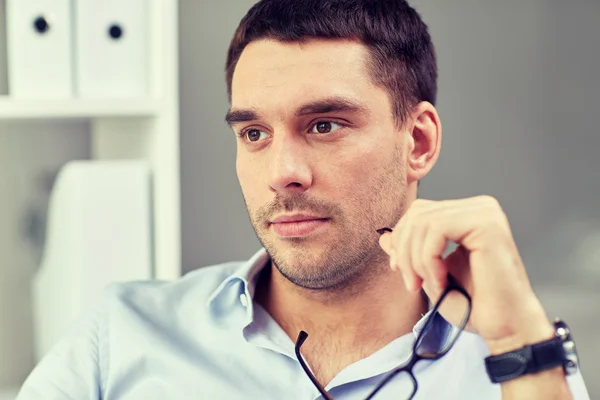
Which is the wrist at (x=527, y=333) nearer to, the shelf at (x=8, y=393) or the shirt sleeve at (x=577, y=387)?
the shirt sleeve at (x=577, y=387)

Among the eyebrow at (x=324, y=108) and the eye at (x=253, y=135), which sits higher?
the eyebrow at (x=324, y=108)

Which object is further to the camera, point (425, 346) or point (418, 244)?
point (425, 346)

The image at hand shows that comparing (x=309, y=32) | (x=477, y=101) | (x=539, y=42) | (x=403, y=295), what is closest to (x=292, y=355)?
(x=403, y=295)

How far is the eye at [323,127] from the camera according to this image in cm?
127

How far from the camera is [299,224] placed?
1237 mm

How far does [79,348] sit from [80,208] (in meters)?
0.32

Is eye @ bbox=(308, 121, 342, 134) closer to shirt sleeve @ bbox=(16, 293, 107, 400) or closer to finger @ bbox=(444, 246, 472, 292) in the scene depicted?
finger @ bbox=(444, 246, 472, 292)

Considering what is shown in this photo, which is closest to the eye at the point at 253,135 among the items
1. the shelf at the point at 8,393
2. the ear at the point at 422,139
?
the ear at the point at 422,139

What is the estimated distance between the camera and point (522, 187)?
204cm

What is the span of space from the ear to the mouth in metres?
0.21

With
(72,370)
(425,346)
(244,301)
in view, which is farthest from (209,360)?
(425,346)

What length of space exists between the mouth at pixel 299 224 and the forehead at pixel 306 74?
18cm

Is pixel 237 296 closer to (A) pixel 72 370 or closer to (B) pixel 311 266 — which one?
(B) pixel 311 266

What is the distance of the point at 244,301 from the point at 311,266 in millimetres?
165
